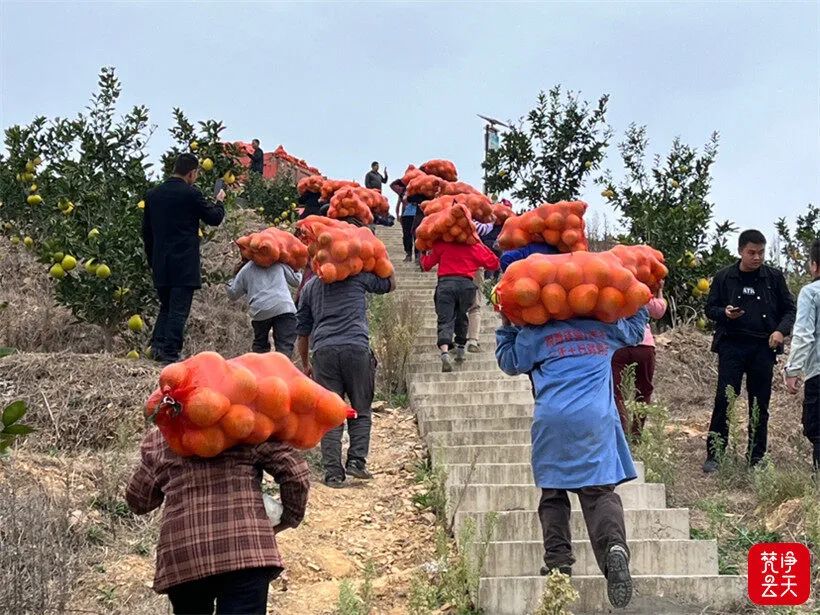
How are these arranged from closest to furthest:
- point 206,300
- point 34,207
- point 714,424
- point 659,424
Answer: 1. point 659,424
2. point 714,424
3. point 206,300
4. point 34,207

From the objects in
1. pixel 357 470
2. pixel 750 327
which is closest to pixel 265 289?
pixel 357 470

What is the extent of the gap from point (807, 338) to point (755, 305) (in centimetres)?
66

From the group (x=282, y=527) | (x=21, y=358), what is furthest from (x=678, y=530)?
(x=21, y=358)

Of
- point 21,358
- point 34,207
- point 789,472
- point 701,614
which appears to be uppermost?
point 34,207

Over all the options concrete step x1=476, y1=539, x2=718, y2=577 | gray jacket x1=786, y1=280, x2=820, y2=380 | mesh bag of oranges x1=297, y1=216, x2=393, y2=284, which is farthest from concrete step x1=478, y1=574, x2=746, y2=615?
mesh bag of oranges x1=297, y1=216, x2=393, y2=284

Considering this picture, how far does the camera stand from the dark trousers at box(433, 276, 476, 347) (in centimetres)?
922

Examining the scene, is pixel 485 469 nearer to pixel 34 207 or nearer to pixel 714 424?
pixel 714 424

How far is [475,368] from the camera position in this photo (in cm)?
945

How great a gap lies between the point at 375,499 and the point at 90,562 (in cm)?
205

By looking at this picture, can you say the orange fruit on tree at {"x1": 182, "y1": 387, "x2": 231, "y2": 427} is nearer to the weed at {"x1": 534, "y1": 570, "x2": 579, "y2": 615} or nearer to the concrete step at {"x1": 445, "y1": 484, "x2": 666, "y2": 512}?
the weed at {"x1": 534, "y1": 570, "x2": 579, "y2": 615}

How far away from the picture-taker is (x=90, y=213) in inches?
382

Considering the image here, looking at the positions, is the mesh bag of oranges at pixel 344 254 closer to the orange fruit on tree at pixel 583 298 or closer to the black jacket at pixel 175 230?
the black jacket at pixel 175 230

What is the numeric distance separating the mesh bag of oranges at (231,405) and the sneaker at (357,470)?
3.12 m

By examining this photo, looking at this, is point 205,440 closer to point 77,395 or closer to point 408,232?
point 77,395
